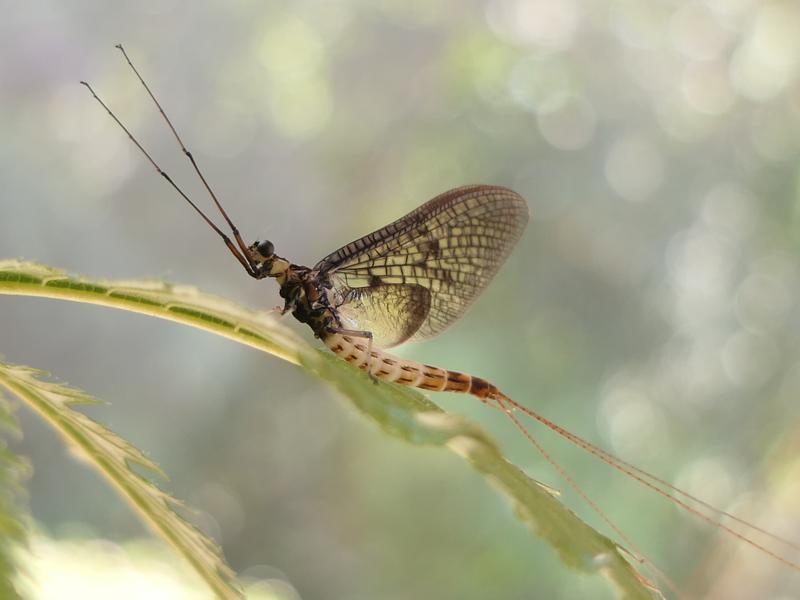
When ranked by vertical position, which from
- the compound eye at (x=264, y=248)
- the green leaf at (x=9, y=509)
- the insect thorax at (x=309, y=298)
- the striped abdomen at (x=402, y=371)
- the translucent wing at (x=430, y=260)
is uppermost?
the translucent wing at (x=430, y=260)

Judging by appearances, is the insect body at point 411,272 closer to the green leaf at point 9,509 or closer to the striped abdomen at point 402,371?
the striped abdomen at point 402,371

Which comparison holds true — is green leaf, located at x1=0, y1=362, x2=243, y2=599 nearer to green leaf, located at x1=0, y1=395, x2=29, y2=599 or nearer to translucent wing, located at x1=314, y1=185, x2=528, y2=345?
green leaf, located at x1=0, y1=395, x2=29, y2=599

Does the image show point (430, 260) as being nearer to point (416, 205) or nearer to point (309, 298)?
point (309, 298)

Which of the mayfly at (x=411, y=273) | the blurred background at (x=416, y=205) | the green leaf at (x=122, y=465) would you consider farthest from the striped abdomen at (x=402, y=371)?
the blurred background at (x=416, y=205)

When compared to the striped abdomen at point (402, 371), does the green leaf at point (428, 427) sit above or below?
below

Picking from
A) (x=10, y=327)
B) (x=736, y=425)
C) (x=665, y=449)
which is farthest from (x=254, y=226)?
(x=736, y=425)

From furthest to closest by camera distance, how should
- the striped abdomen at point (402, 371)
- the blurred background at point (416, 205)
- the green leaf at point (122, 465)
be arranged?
the blurred background at point (416, 205)
the striped abdomen at point (402, 371)
the green leaf at point (122, 465)

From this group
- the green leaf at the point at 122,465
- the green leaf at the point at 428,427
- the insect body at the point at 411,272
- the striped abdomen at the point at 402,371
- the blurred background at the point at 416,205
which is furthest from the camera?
the blurred background at the point at 416,205

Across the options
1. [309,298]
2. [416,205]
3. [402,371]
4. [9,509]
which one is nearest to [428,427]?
[9,509]
